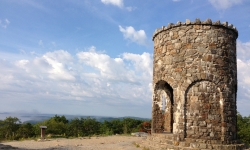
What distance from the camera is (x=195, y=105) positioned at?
8906mm

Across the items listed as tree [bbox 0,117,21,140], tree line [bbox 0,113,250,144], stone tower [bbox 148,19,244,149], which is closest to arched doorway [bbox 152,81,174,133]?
stone tower [bbox 148,19,244,149]

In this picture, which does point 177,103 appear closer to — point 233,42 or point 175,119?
point 175,119

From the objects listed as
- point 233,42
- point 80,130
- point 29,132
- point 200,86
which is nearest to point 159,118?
point 200,86

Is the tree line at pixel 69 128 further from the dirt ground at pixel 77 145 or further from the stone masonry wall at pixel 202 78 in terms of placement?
the stone masonry wall at pixel 202 78

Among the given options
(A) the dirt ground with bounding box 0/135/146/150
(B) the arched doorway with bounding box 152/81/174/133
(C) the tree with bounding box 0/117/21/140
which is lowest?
(C) the tree with bounding box 0/117/21/140

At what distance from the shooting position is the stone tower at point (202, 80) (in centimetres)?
880

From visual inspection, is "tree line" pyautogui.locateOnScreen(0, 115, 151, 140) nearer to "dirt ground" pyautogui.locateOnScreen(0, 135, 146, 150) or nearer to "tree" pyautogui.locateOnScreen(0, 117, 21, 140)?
"tree" pyautogui.locateOnScreen(0, 117, 21, 140)

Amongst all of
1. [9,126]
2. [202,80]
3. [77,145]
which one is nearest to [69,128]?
[9,126]

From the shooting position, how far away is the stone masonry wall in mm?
8828

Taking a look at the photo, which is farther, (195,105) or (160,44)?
(160,44)

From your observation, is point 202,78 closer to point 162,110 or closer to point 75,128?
point 162,110

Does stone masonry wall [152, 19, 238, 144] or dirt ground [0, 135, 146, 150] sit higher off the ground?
stone masonry wall [152, 19, 238, 144]

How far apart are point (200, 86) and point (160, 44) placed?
2.77 meters

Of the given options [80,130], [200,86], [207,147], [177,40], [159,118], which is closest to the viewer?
[207,147]
